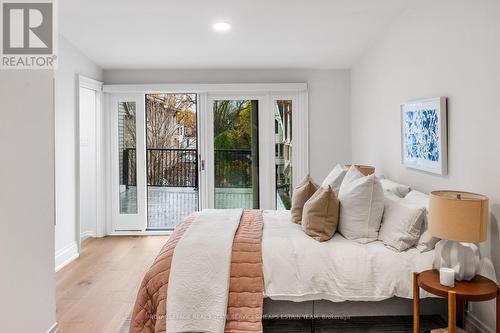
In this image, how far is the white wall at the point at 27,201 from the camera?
2145 millimetres

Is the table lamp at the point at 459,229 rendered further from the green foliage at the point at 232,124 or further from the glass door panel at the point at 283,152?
the green foliage at the point at 232,124

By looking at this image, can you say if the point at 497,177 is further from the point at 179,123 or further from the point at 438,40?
the point at 179,123

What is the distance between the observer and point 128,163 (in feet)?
18.7

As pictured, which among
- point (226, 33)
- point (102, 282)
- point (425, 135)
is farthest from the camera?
point (226, 33)

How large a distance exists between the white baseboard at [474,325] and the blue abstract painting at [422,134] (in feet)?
3.59

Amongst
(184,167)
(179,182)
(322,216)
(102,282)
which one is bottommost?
(102,282)

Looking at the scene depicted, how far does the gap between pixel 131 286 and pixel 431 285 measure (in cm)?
259

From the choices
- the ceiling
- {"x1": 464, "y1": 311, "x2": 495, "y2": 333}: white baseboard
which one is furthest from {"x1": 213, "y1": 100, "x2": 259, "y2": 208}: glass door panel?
{"x1": 464, "y1": 311, "x2": 495, "y2": 333}: white baseboard

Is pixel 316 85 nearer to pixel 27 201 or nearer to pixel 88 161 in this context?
pixel 88 161

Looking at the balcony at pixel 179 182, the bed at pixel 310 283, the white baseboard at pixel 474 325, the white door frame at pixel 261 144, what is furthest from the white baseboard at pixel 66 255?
the white baseboard at pixel 474 325

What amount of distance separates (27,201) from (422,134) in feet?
9.44

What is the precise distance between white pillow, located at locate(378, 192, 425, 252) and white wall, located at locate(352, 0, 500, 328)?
0.39m

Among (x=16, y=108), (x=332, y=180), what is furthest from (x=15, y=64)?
(x=332, y=180)

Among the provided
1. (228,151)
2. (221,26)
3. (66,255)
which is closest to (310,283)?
(221,26)
